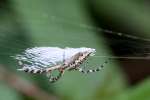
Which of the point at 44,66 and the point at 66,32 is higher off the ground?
the point at 66,32

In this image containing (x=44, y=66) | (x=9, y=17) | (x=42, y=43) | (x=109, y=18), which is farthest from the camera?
(x=109, y=18)

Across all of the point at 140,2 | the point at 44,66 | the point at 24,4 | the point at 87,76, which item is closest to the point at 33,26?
the point at 24,4

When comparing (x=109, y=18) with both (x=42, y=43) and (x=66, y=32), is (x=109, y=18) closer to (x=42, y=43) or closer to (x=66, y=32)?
(x=66, y=32)

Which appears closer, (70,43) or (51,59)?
(51,59)

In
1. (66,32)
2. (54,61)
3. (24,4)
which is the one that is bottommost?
(54,61)

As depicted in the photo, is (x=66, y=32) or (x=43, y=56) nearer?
(x=43, y=56)

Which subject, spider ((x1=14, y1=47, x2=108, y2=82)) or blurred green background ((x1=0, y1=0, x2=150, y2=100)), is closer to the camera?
spider ((x1=14, y1=47, x2=108, y2=82))

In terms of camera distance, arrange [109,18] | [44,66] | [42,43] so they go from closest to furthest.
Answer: [44,66] → [42,43] → [109,18]

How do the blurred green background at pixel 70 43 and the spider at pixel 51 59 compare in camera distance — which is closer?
the spider at pixel 51 59
